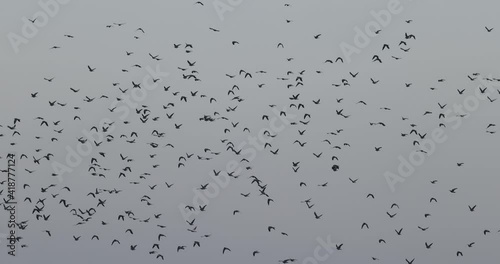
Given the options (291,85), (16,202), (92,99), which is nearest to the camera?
(16,202)

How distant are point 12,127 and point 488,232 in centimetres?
1497

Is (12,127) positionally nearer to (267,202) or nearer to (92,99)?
(92,99)

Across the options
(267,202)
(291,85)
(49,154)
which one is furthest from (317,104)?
(49,154)

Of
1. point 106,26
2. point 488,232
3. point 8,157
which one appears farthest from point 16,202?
point 488,232

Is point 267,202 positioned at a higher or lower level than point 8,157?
lower

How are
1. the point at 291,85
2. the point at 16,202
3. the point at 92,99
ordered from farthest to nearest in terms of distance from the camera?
1. the point at 291,85
2. the point at 92,99
3. the point at 16,202

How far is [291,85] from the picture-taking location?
2839 cm

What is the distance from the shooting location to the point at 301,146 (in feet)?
95.9

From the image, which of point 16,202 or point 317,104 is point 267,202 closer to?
point 317,104

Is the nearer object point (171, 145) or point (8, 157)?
point (8, 157)

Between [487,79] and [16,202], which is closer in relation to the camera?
[16,202]

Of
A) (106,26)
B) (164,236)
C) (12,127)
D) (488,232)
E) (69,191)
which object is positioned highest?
(106,26)

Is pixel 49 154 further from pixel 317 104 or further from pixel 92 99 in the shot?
pixel 317 104

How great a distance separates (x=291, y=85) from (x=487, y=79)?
20.2 feet
